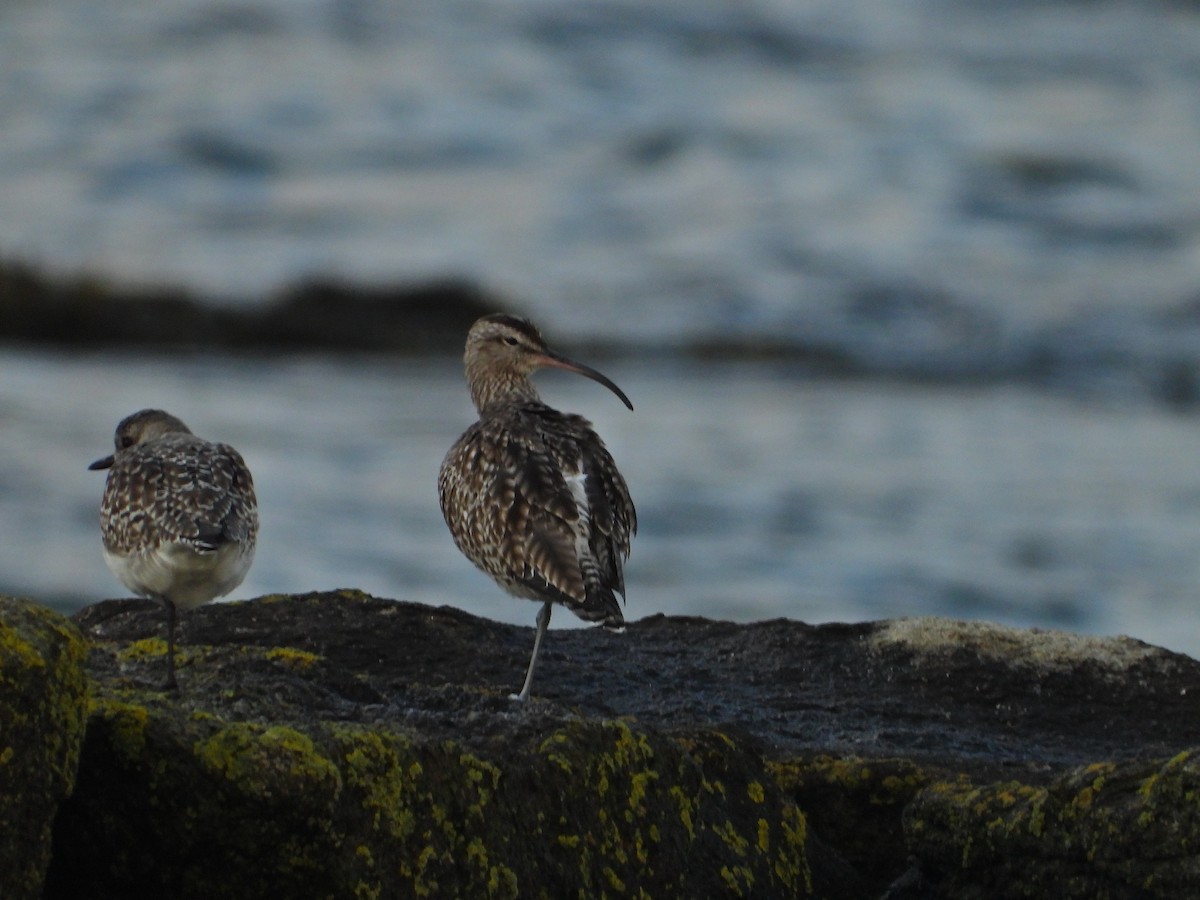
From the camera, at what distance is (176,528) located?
762 cm

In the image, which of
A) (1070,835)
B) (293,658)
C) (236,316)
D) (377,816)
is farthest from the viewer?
(236,316)

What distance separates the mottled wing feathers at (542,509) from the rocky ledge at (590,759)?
0.26m

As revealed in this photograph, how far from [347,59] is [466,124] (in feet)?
→ 16.4

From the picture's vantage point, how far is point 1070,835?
578cm

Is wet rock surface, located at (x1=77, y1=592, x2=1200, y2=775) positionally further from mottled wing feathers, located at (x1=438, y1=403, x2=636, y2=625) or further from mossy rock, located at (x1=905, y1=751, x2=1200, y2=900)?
mossy rock, located at (x1=905, y1=751, x2=1200, y2=900)

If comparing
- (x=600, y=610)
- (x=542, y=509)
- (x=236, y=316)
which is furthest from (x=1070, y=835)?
(x=236, y=316)

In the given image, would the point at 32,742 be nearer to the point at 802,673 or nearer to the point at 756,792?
the point at 756,792

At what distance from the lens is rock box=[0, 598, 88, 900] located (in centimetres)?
481

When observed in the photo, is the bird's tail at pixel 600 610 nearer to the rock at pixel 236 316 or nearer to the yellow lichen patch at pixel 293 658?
the yellow lichen patch at pixel 293 658

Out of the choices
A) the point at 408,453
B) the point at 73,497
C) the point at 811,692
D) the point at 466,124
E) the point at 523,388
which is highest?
the point at 466,124

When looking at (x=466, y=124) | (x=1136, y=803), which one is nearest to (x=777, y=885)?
(x=1136, y=803)

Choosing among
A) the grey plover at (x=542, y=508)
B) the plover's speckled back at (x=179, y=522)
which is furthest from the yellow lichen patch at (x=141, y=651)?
the grey plover at (x=542, y=508)

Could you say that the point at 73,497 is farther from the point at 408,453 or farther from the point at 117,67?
the point at 117,67

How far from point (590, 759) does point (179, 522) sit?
7.68 feet
